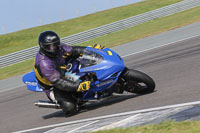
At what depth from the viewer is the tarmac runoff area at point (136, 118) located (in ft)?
16.5

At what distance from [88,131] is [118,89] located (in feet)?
5.85

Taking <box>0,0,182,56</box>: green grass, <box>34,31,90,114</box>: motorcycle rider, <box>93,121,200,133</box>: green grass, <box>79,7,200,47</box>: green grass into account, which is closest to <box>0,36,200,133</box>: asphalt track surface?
<box>34,31,90,114</box>: motorcycle rider

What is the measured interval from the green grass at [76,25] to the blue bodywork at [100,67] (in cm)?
2104

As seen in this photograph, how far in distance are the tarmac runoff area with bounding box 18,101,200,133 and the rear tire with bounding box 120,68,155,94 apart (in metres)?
0.92

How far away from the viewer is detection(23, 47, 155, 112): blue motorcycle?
6.80 meters

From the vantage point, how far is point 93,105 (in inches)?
310

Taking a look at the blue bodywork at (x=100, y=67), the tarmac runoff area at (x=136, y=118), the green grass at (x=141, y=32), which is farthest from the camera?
the green grass at (x=141, y=32)

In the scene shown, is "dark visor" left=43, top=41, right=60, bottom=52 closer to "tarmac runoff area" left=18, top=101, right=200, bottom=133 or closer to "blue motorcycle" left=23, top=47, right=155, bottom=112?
"blue motorcycle" left=23, top=47, right=155, bottom=112

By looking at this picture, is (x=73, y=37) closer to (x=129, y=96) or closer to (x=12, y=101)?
(x=12, y=101)

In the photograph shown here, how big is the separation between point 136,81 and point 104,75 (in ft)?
1.95

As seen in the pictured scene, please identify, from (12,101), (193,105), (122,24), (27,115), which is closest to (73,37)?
(122,24)

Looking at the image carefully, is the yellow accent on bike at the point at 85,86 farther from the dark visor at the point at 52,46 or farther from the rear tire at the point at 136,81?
the dark visor at the point at 52,46

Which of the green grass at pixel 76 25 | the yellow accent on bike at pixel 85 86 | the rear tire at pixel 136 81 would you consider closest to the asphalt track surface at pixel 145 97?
the rear tire at pixel 136 81

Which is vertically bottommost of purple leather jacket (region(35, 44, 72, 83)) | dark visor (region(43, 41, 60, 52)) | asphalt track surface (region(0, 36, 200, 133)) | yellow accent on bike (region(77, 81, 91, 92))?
asphalt track surface (region(0, 36, 200, 133))
